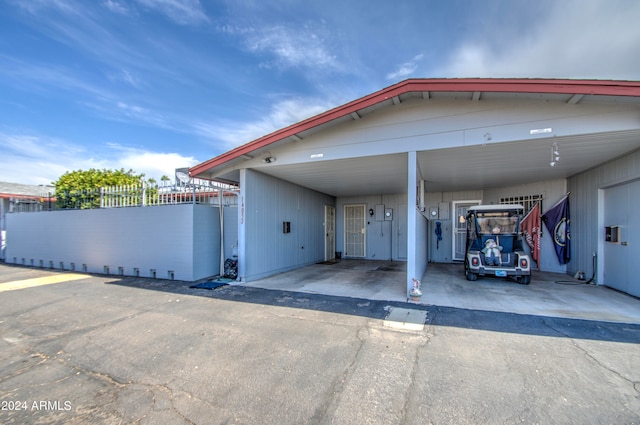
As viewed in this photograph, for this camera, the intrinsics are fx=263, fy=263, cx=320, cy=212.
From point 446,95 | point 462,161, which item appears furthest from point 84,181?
point 462,161

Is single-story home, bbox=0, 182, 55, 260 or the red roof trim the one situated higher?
the red roof trim

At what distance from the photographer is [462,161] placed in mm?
6301

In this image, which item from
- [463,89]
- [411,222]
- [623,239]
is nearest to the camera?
[463,89]

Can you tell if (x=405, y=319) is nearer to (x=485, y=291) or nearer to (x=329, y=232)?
(x=485, y=291)

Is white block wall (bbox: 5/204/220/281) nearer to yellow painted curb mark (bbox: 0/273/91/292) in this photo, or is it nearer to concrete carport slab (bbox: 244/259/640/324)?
yellow painted curb mark (bbox: 0/273/91/292)

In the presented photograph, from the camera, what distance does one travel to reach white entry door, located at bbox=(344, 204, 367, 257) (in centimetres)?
1198

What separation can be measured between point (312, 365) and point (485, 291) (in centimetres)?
490

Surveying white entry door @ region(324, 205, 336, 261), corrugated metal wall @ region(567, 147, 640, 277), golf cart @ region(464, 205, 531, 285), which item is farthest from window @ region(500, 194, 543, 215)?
white entry door @ region(324, 205, 336, 261)

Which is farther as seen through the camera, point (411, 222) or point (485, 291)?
point (485, 291)

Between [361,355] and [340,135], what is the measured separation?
4.58m

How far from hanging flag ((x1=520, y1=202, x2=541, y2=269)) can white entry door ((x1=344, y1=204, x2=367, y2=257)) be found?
19.0 ft

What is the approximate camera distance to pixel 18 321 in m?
4.34

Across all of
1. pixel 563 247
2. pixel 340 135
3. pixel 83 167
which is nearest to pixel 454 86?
pixel 340 135

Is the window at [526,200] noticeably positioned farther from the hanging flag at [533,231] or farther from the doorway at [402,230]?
the doorway at [402,230]
